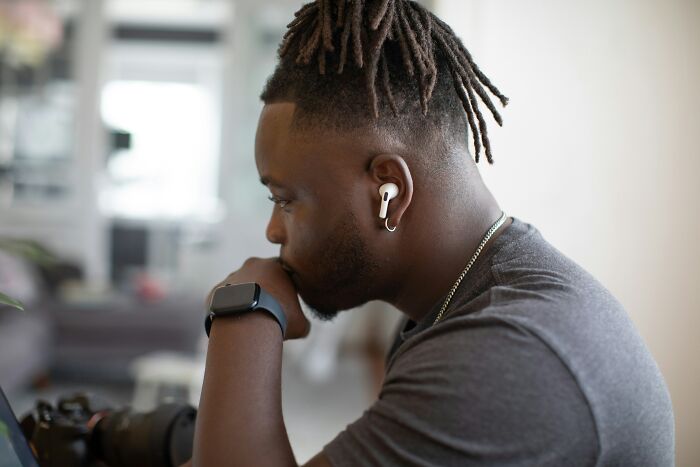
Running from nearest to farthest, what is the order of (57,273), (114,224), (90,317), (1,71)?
1. (90,317)
2. (57,273)
3. (1,71)
4. (114,224)

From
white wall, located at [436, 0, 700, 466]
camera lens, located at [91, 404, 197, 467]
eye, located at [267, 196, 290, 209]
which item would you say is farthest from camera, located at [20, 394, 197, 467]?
white wall, located at [436, 0, 700, 466]

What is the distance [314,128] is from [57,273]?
411 cm

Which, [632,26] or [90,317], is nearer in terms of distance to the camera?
[632,26]

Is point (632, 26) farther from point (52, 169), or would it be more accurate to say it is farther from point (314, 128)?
point (52, 169)

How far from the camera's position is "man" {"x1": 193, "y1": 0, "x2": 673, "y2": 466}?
61 cm

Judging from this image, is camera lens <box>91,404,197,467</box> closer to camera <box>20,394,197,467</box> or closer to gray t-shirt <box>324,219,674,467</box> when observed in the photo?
camera <box>20,394,197,467</box>

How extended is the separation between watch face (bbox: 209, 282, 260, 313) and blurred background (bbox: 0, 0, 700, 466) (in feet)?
0.62

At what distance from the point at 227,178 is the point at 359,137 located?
14.9ft

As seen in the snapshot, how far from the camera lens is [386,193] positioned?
0.81 m

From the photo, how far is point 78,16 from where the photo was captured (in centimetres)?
555

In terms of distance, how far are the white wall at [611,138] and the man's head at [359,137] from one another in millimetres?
724

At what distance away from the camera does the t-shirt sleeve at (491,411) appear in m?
0.60

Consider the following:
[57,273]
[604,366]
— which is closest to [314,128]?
[604,366]

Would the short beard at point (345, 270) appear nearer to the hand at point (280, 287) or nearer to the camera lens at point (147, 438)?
the hand at point (280, 287)
